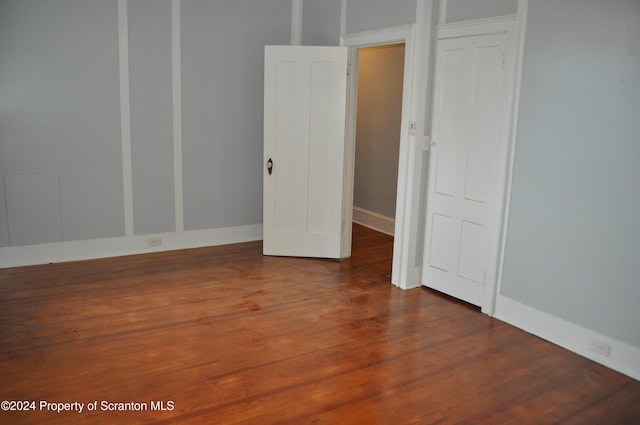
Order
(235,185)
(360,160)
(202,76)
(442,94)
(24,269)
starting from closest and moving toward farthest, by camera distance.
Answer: (442,94), (24,269), (202,76), (235,185), (360,160)

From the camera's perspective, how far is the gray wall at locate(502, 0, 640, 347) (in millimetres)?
3197

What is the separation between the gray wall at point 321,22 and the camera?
216 inches

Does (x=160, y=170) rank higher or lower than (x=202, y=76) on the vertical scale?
lower

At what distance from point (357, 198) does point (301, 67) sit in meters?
2.48

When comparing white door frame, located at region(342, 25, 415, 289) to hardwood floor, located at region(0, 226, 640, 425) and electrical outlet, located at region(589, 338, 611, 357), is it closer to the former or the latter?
hardwood floor, located at region(0, 226, 640, 425)

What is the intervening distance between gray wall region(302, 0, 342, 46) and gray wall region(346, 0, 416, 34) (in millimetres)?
236

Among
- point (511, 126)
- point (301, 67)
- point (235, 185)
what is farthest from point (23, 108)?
point (511, 126)

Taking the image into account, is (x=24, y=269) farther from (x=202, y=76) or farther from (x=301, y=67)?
(x=301, y=67)

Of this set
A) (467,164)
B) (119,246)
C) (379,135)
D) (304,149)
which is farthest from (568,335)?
(119,246)

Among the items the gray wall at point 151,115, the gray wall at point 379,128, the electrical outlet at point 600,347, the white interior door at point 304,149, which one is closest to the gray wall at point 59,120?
the gray wall at point 151,115

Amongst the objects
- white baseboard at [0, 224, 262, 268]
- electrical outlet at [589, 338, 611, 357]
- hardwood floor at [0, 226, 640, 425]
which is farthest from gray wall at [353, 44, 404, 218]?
electrical outlet at [589, 338, 611, 357]

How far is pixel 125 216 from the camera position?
17.5 feet

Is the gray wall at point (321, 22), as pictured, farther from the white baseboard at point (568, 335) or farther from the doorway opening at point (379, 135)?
the white baseboard at point (568, 335)

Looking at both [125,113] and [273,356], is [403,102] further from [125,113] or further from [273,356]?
[125,113]
